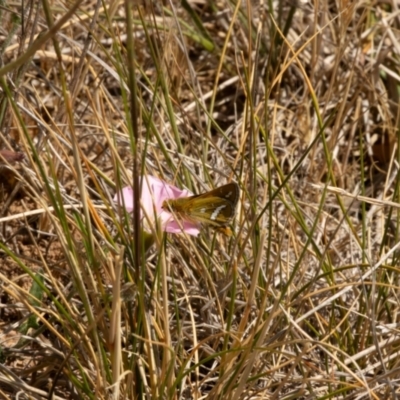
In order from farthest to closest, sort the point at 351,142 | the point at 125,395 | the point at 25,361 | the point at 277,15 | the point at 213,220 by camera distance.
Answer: the point at 277,15, the point at 351,142, the point at 25,361, the point at 213,220, the point at 125,395

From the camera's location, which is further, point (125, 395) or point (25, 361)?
point (25, 361)

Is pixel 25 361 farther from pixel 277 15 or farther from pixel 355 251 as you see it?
pixel 277 15

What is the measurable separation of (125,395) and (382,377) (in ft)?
1.00

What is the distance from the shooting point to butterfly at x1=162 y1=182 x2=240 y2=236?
3.55ft

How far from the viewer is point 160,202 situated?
44.8 inches

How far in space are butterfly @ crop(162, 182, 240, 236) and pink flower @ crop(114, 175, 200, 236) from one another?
11 millimetres

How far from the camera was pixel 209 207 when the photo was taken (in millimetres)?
1123

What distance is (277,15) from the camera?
2074 mm

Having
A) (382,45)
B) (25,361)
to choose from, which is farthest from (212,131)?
(25,361)

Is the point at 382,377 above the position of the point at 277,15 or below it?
below

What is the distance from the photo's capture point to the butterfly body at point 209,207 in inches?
42.6

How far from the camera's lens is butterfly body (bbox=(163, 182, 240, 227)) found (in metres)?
1.08

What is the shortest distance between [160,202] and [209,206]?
0.07 meters

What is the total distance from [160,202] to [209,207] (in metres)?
0.07
